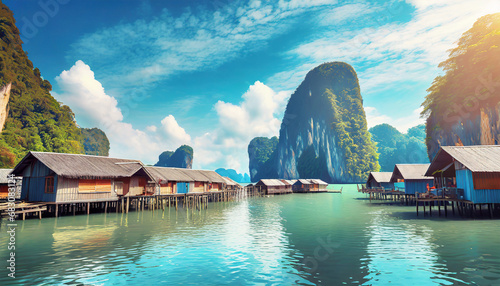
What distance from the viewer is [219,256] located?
41.6 feet

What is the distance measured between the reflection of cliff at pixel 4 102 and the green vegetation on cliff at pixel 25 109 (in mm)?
946

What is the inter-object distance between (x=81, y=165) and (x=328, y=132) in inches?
4762

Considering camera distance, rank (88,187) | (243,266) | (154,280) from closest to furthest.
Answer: (154,280)
(243,266)
(88,187)

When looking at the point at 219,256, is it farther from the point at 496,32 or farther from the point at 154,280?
the point at 496,32

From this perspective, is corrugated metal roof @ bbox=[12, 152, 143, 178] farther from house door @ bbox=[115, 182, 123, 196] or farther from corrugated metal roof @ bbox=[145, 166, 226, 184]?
corrugated metal roof @ bbox=[145, 166, 226, 184]

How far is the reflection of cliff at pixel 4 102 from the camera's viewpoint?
47312mm

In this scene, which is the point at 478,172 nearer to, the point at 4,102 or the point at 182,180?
the point at 182,180

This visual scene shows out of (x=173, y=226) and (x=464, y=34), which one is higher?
(x=464, y=34)

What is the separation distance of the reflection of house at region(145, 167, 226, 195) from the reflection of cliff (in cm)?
3247

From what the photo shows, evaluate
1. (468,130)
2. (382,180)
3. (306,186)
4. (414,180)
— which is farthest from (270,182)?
(468,130)

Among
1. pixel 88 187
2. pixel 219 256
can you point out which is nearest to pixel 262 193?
pixel 88 187

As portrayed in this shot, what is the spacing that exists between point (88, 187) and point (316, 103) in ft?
424

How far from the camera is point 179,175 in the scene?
38.8 meters

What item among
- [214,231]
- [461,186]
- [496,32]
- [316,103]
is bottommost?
[214,231]
